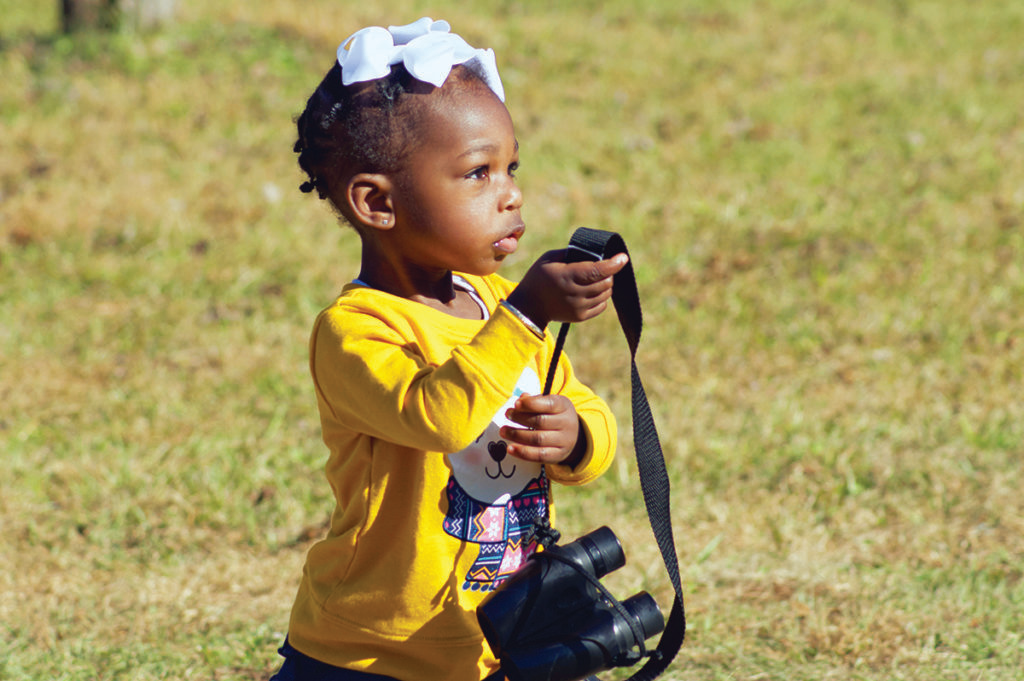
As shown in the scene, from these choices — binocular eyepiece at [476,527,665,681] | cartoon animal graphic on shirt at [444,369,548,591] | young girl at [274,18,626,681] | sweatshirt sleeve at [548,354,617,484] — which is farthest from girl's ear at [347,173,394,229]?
binocular eyepiece at [476,527,665,681]

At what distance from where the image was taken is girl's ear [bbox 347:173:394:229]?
6.23ft

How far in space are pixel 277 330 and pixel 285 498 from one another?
130 cm

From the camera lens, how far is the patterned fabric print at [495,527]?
2.01m

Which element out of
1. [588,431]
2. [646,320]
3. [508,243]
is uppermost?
[646,320]

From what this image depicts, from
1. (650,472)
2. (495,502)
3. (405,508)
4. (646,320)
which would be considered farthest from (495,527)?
(646,320)

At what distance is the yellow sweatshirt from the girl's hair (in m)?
0.24

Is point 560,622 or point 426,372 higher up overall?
point 426,372

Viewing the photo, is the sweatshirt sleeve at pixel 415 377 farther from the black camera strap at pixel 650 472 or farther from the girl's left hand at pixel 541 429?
the black camera strap at pixel 650 472

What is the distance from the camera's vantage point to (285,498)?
3.84 meters

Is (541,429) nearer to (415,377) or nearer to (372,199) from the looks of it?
(415,377)

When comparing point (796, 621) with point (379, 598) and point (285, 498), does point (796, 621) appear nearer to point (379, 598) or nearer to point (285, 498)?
point (379, 598)

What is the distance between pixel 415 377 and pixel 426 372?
0.07 ft

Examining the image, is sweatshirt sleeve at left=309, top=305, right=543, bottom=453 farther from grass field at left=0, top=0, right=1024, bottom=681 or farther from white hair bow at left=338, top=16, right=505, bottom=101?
grass field at left=0, top=0, right=1024, bottom=681

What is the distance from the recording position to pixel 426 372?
182cm
